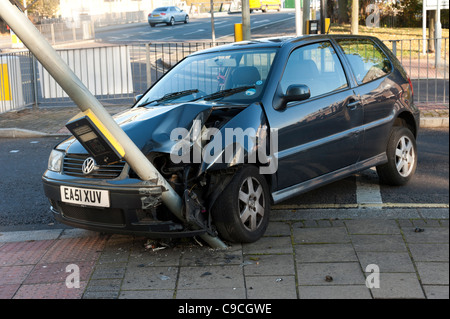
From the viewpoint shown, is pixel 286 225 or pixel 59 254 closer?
pixel 59 254

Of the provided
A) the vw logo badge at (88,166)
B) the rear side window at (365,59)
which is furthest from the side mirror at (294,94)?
the vw logo badge at (88,166)

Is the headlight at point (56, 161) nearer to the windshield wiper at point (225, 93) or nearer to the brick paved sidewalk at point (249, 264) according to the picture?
the brick paved sidewalk at point (249, 264)

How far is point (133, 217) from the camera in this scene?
16.1 feet

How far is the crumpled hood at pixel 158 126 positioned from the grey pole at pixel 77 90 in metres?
0.26

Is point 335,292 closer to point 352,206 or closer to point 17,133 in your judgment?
point 352,206

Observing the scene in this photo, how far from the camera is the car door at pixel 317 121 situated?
563 centimetres

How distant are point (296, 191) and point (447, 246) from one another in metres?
3.33

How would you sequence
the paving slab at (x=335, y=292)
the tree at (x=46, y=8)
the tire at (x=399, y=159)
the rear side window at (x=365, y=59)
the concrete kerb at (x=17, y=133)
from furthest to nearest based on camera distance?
the tree at (x=46, y=8) < the concrete kerb at (x=17, y=133) < the tire at (x=399, y=159) < the rear side window at (x=365, y=59) < the paving slab at (x=335, y=292)

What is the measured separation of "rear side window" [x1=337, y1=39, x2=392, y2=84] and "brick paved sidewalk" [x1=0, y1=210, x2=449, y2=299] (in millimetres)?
1585

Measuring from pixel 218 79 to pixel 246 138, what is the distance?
3.63 feet

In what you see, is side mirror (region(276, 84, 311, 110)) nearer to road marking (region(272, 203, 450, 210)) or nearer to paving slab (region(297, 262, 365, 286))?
road marking (region(272, 203, 450, 210))

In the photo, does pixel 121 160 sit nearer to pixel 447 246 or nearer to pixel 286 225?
pixel 286 225
